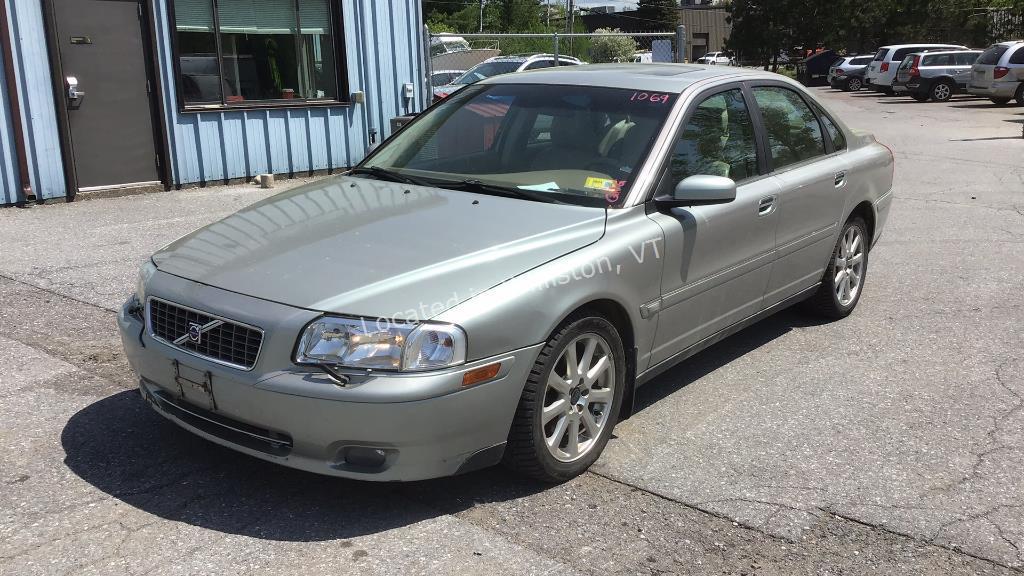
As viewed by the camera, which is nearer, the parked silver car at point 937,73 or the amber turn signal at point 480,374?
the amber turn signal at point 480,374

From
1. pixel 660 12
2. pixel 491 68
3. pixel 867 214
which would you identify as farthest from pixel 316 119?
pixel 660 12

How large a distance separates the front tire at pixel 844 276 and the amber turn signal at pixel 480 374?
3162mm

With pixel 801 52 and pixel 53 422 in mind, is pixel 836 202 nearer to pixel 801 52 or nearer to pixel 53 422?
pixel 53 422

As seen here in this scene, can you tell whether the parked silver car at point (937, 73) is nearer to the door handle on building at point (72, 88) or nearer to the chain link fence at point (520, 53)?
the chain link fence at point (520, 53)

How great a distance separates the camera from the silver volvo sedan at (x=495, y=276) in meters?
3.21

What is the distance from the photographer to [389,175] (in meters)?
4.71

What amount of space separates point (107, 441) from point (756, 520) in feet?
9.12

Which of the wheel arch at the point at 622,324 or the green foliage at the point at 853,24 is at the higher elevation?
the green foliage at the point at 853,24

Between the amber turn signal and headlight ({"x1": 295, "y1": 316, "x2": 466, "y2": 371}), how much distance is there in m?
0.08

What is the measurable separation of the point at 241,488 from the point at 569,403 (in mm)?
1346

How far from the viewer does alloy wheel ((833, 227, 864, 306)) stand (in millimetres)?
5926

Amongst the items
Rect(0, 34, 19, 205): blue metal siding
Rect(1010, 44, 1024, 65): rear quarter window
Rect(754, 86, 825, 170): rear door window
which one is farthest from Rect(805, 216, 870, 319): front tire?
Rect(1010, 44, 1024, 65): rear quarter window

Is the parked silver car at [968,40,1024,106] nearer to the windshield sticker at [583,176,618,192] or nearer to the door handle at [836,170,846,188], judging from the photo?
the door handle at [836,170,846,188]

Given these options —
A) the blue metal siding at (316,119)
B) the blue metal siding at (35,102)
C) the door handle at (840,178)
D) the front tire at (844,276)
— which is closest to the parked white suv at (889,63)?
the blue metal siding at (316,119)
